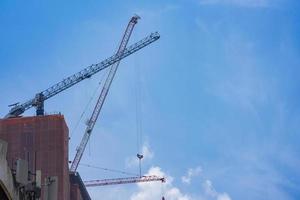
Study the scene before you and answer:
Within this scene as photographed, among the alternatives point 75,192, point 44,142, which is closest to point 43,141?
point 44,142

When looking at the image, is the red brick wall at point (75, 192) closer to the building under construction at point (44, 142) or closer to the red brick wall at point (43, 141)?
the building under construction at point (44, 142)

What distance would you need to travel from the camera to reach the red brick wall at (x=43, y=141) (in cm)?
14412

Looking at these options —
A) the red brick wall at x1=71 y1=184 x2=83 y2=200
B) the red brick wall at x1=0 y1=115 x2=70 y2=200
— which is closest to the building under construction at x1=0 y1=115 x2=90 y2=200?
the red brick wall at x1=0 y1=115 x2=70 y2=200

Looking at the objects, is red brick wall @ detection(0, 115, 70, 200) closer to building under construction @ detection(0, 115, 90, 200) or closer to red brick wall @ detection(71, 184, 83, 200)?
building under construction @ detection(0, 115, 90, 200)

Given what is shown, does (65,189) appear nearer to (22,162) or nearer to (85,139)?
(85,139)

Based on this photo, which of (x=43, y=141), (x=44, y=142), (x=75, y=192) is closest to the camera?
(x=44, y=142)

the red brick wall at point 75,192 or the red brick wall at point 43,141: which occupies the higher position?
the red brick wall at point 43,141

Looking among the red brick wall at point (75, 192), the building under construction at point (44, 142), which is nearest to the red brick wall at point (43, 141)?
the building under construction at point (44, 142)

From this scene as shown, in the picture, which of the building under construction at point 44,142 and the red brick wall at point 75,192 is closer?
the building under construction at point 44,142

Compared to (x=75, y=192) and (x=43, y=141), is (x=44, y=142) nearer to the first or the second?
(x=43, y=141)

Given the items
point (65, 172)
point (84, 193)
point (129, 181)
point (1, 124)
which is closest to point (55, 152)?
point (65, 172)

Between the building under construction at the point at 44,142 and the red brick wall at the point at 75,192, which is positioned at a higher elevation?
the building under construction at the point at 44,142

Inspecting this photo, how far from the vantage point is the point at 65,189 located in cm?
14625

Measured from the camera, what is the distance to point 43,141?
14838 cm
